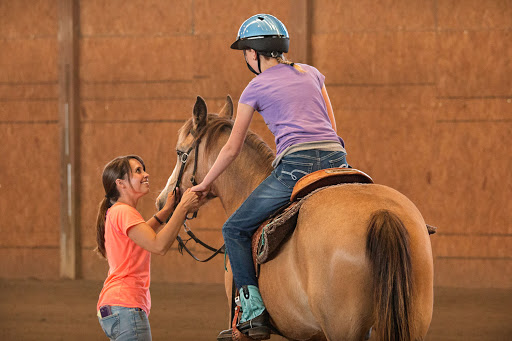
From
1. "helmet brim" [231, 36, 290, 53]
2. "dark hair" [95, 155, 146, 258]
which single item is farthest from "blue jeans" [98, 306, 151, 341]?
"helmet brim" [231, 36, 290, 53]

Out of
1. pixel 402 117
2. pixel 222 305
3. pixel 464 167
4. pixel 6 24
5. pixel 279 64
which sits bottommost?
pixel 222 305

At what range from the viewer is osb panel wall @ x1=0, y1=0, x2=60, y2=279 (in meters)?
8.08

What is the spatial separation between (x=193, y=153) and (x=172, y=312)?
310cm

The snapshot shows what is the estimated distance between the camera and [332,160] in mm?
2908

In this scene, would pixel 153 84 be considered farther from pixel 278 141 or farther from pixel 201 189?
pixel 278 141

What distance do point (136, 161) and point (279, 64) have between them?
85 cm

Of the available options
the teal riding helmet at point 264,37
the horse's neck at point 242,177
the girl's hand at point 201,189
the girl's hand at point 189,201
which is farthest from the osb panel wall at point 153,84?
the teal riding helmet at point 264,37

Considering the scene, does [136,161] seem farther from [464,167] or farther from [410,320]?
[464,167]

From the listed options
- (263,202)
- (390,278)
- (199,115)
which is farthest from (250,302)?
(199,115)

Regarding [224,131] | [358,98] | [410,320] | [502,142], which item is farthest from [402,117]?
[410,320]

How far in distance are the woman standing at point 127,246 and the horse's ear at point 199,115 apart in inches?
21.2

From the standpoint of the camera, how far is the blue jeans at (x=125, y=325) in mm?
2826

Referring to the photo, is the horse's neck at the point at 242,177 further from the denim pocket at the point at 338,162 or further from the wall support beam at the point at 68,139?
the wall support beam at the point at 68,139

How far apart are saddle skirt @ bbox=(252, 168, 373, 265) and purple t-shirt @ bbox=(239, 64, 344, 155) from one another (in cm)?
23
